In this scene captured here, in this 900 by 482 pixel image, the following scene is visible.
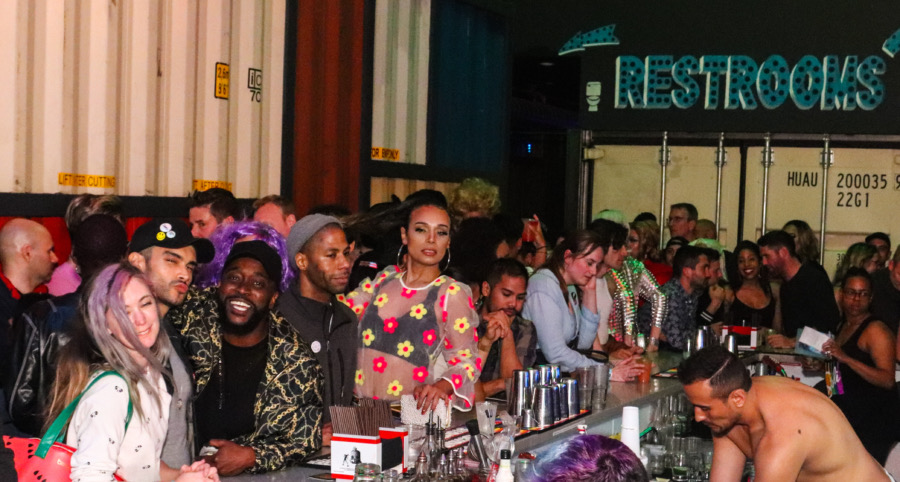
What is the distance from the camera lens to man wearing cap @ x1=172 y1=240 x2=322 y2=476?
10.8ft

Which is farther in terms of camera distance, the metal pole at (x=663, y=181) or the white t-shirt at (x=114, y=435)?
the metal pole at (x=663, y=181)

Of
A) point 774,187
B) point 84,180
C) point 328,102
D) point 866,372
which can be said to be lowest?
point 866,372

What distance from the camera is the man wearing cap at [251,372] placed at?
3.29 meters

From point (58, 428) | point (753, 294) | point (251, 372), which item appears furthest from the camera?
point (753, 294)

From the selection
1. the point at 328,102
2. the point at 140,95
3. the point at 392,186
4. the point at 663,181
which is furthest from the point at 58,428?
the point at 663,181

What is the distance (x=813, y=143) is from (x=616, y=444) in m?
8.38

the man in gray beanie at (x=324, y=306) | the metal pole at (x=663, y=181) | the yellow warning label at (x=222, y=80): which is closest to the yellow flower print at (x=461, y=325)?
the man in gray beanie at (x=324, y=306)

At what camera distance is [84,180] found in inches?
185

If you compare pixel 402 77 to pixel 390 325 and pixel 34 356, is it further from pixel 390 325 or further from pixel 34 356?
pixel 34 356

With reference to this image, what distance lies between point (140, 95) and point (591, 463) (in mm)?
3552

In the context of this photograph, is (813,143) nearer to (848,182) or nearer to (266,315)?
(848,182)

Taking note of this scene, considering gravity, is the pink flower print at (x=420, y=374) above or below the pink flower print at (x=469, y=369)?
below

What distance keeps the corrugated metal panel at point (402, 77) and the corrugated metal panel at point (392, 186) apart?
0.16 m

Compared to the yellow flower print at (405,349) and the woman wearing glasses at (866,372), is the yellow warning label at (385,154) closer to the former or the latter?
the woman wearing glasses at (866,372)
